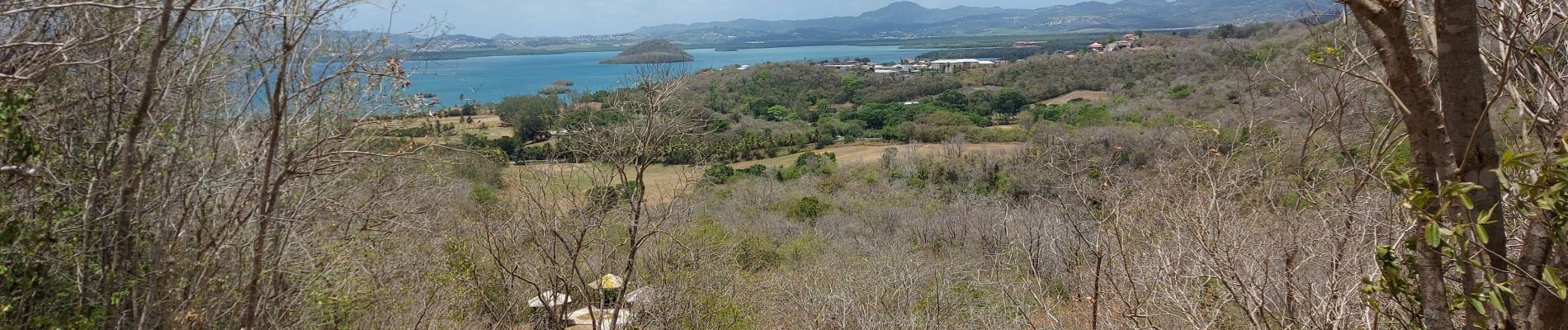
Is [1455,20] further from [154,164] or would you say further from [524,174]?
[524,174]

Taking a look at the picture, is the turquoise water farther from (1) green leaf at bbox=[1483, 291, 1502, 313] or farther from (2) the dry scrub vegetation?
(1) green leaf at bbox=[1483, 291, 1502, 313]

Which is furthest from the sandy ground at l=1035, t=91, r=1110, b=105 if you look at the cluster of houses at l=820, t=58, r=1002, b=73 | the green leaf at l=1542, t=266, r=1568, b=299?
the green leaf at l=1542, t=266, r=1568, b=299

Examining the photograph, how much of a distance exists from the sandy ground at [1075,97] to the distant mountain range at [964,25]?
67.3 ft

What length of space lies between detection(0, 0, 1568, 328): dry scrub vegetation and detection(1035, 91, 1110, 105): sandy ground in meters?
37.3

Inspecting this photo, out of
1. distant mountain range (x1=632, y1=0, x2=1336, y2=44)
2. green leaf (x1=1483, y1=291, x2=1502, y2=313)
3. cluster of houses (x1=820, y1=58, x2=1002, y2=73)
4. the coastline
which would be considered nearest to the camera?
green leaf (x1=1483, y1=291, x2=1502, y2=313)

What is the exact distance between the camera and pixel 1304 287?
391 cm

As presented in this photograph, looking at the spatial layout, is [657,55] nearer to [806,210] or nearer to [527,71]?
[806,210]

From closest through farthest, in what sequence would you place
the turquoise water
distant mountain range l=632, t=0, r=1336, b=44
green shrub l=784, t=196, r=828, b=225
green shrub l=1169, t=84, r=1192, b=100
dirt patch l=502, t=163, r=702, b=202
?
1. the turquoise water
2. dirt patch l=502, t=163, r=702, b=202
3. green shrub l=784, t=196, r=828, b=225
4. green shrub l=1169, t=84, r=1192, b=100
5. distant mountain range l=632, t=0, r=1336, b=44

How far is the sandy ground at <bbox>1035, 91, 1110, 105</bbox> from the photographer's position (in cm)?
4628

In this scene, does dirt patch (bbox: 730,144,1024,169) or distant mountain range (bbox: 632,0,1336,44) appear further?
distant mountain range (bbox: 632,0,1336,44)

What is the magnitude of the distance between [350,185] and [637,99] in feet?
8.57

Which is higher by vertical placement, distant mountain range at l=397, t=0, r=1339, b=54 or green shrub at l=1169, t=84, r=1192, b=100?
distant mountain range at l=397, t=0, r=1339, b=54

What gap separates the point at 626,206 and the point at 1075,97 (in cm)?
4673

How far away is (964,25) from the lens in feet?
529
